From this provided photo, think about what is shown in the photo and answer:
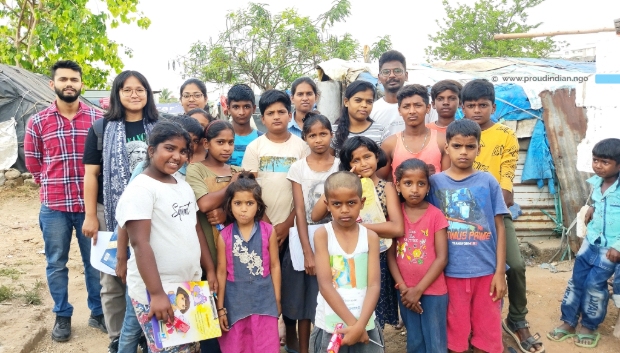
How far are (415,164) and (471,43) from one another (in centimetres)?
2228

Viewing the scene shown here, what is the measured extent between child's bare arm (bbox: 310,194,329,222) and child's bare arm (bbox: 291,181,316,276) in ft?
0.20

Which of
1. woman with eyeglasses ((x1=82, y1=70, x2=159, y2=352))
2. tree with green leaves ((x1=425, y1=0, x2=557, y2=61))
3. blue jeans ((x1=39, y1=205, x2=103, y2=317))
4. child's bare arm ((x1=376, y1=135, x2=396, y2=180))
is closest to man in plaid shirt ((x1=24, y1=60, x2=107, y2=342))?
blue jeans ((x1=39, y1=205, x2=103, y2=317))

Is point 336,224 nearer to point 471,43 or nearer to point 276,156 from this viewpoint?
point 276,156

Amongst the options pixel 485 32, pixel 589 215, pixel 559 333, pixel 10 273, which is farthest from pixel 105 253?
pixel 485 32

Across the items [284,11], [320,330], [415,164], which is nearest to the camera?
[320,330]

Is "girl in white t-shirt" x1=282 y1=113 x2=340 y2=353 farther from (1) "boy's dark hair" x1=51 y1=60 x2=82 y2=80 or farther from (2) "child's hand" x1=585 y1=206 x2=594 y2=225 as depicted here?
(2) "child's hand" x1=585 y1=206 x2=594 y2=225

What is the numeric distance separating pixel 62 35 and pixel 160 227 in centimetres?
980

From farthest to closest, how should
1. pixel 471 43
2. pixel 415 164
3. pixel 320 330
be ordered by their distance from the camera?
pixel 471 43, pixel 415 164, pixel 320 330

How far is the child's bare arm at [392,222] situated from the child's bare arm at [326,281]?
30 centimetres

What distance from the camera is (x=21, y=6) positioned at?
438 inches

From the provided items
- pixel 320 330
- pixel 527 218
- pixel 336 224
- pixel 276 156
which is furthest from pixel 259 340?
pixel 527 218

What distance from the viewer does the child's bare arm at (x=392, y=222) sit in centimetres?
268

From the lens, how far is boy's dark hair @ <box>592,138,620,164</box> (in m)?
3.54

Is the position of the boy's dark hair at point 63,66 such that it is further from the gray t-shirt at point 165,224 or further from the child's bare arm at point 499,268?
the child's bare arm at point 499,268
